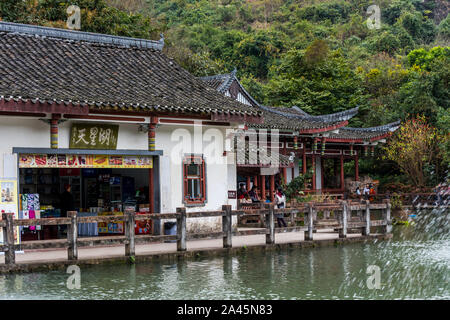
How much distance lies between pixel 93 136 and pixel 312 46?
3180 cm

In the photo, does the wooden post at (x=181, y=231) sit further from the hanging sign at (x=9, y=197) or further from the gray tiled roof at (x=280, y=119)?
the gray tiled roof at (x=280, y=119)

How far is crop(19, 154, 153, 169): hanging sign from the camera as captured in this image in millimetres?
16062

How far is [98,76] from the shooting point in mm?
18062

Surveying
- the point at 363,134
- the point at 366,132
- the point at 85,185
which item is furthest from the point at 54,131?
the point at 366,132

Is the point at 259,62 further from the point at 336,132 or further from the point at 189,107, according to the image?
the point at 189,107

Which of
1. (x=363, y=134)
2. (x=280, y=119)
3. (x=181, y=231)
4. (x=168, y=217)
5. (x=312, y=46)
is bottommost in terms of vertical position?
(x=181, y=231)

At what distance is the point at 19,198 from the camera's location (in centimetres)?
1644

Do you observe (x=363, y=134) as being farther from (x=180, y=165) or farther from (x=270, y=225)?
(x=270, y=225)

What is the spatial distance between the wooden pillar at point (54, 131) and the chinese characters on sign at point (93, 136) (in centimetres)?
51

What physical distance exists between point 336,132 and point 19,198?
20630 millimetres

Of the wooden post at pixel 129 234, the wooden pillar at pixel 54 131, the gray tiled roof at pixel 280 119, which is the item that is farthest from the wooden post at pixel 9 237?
the gray tiled roof at pixel 280 119

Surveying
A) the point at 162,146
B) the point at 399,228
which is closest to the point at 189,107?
the point at 162,146

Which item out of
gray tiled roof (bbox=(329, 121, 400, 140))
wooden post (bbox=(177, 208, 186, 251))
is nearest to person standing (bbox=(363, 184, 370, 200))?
gray tiled roof (bbox=(329, 121, 400, 140))

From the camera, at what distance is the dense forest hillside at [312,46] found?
3788 cm
